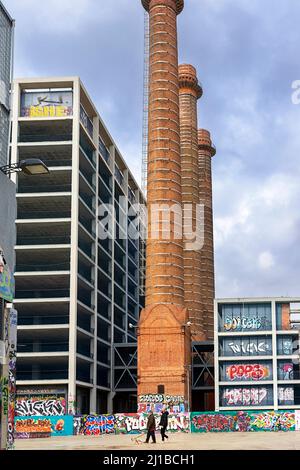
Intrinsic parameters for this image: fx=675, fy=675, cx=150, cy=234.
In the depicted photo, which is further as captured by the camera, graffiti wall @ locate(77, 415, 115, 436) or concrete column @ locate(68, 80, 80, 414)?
concrete column @ locate(68, 80, 80, 414)

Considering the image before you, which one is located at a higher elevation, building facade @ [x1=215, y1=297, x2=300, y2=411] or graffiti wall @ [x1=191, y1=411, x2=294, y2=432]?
building facade @ [x1=215, y1=297, x2=300, y2=411]

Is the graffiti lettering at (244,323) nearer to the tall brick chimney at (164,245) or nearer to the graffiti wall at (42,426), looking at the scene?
the tall brick chimney at (164,245)

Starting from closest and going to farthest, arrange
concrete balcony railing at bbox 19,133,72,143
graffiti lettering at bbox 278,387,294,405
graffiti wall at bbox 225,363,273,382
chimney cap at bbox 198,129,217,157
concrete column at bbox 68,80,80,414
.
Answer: concrete column at bbox 68,80,80,414 → graffiti lettering at bbox 278,387,294,405 → graffiti wall at bbox 225,363,273,382 → concrete balcony railing at bbox 19,133,72,143 → chimney cap at bbox 198,129,217,157

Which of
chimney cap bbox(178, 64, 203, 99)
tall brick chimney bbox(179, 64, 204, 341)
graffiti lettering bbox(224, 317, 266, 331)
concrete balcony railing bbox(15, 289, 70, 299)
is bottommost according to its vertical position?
graffiti lettering bbox(224, 317, 266, 331)

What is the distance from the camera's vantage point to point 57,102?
80.0 m

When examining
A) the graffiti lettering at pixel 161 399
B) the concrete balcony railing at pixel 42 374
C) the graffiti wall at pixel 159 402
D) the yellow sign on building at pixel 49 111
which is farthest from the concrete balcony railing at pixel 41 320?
the yellow sign on building at pixel 49 111

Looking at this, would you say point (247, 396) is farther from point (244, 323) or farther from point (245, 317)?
point (245, 317)

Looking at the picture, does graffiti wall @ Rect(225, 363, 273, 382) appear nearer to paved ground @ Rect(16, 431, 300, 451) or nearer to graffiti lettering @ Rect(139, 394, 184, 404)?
graffiti lettering @ Rect(139, 394, 184, 404)

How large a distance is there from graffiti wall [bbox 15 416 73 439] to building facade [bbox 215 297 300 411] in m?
27.2

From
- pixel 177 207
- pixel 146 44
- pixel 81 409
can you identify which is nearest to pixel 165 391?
pixel 81 409

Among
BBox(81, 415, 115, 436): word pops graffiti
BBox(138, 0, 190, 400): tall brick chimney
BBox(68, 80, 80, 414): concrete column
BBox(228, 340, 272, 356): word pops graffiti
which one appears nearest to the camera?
BBox(81, 415, 115, 436): word pops graffiti

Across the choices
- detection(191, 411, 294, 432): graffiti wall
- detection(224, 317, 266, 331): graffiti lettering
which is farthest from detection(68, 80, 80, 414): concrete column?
detection(224, 317, 266, 331): graffiti lettering

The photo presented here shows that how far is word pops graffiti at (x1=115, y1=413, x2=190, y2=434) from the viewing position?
193 feet

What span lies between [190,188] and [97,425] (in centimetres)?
5223
